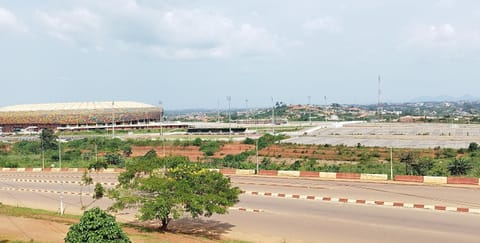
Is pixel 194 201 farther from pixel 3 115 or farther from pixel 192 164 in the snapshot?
pixel 3 115

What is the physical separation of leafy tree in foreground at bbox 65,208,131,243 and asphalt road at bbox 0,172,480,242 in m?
6.78

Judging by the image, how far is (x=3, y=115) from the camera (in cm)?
13238

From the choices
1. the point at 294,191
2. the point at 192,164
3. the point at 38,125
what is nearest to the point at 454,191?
the point at 294,191

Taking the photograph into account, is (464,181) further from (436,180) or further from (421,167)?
(421,167)

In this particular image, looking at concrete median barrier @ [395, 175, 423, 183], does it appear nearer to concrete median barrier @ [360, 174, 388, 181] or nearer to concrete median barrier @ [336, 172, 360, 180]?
concrete median barrier @ [360, 174, 388, 181]

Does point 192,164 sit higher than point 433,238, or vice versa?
point 192,164

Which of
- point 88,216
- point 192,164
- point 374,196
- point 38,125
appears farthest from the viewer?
point 38,125

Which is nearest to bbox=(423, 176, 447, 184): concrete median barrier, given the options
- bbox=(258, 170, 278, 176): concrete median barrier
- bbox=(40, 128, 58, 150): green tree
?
bbox=(258, 170, 278, 176): concrete median barrier

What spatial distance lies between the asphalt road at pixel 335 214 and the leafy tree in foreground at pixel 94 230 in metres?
6.78

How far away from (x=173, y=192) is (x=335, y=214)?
28.8 ft

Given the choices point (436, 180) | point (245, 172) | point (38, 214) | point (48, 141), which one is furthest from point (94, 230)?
point (48, 141)

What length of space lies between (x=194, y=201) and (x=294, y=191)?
46.9ft

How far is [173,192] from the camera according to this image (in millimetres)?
19812

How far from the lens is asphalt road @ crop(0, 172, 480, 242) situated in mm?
19875
